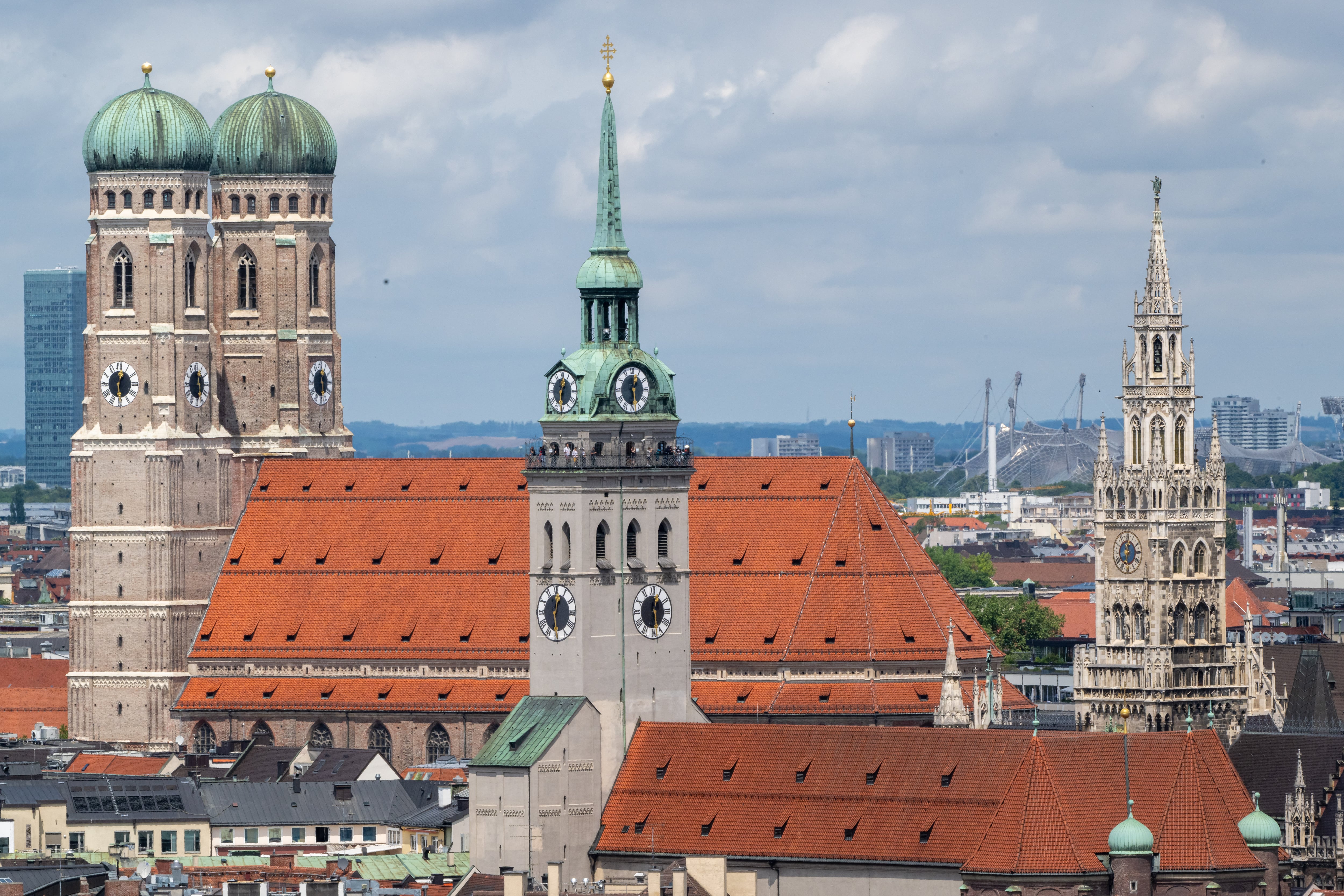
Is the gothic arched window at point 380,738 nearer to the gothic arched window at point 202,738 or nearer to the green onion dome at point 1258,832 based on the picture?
the gothic arched window at point 202,738

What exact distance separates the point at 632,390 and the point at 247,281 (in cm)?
4741

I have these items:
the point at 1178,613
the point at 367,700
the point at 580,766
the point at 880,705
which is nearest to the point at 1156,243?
the point at 1178,613

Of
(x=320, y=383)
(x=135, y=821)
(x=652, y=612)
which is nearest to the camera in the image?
(x=652, y=612)

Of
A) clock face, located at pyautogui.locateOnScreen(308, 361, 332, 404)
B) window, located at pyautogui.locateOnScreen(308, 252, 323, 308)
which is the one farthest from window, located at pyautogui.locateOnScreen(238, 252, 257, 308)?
clock face, located at pyautogui.locateOnScreen(308, 361, 332, 404)

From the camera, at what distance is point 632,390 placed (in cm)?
12162

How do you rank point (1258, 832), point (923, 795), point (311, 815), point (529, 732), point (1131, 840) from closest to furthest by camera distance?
1. point (1131, 840)
2. point (1258, 832)
3. point (923, 795)
4. point (529, 732)
5. point (311, 815)

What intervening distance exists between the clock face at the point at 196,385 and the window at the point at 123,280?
358cm

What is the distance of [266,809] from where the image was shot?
138250 millimetres

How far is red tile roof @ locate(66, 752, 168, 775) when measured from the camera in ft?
491

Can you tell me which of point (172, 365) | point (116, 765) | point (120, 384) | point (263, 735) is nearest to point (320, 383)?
point (172, 365)

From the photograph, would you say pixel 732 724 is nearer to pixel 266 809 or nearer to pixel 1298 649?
pixel 266 809

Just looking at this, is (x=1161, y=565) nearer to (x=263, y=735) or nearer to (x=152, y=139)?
(x=263, y=735)

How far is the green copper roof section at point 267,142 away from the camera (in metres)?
166

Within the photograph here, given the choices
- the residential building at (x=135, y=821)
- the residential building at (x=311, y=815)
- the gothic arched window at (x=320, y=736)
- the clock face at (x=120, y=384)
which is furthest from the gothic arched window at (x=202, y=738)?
the residential building at (x=135, y=821)
